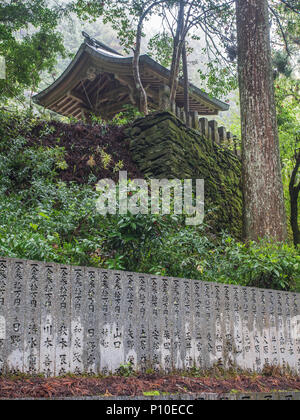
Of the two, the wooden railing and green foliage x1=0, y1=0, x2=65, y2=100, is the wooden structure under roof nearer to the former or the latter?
the wooden railing

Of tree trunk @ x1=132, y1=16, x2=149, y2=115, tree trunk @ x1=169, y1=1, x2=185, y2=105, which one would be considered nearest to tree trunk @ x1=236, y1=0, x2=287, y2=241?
tree trunk @ x1=169, y1=1, x2=185, y2=105

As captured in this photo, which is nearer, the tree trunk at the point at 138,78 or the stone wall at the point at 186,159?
the stone wall at the point at 186,159

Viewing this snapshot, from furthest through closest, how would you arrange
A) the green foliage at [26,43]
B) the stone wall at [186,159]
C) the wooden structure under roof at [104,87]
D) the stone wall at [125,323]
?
the wooden structure under roof at [104,87] < the green foliage at [26,43] < the stone wall at [186,159] < the stone wall at [125,323]

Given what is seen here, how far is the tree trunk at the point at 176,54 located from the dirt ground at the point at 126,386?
7413 mm

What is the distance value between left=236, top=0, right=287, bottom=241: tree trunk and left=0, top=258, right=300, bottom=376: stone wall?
2.41 metres

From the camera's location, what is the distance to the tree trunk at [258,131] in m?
7.77

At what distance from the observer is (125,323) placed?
159 inches

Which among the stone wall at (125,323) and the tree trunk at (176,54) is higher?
the tree trunk at (176,54)

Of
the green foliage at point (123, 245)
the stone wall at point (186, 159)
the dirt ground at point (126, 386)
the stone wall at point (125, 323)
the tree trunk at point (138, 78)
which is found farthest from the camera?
the tree trunk at point (138, 78)

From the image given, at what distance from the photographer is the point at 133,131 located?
9.62 meters

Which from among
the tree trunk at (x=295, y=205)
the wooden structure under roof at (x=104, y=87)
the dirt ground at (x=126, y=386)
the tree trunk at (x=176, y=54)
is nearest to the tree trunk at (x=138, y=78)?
the wooden structure under roof at (x=104, y=87)

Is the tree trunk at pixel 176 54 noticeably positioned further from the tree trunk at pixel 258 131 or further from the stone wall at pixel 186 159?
the tree trunk at pixel 258 131

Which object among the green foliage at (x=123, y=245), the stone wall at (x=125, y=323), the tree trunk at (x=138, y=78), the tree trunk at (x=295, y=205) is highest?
the tree trunk at (x=138, y=78)

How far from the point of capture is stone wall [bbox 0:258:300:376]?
3426mm
